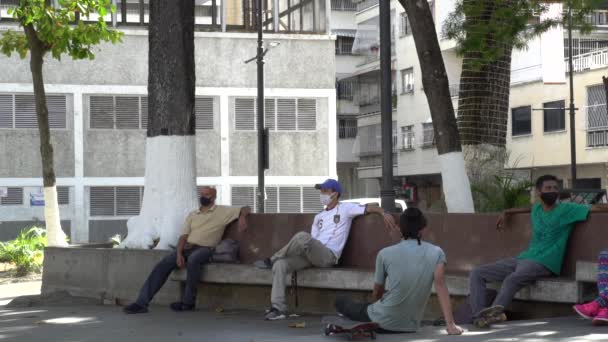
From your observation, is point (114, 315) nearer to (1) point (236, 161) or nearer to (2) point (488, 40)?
(2) point (488, 40)

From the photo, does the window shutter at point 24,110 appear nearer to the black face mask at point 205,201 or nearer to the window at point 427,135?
the black face mask at point 205,201

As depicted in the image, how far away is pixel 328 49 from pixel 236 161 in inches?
186

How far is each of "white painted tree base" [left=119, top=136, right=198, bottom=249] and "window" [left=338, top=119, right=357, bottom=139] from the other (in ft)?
162

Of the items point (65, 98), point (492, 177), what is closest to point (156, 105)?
point (492, 177)

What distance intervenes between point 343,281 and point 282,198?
84.3 ft

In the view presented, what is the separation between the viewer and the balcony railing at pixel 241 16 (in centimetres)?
3606

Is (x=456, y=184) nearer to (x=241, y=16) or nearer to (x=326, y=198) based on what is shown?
(x=326, y=198)

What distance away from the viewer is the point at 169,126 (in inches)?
568

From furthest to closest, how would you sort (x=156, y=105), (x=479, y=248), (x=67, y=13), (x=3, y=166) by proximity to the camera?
(x=3, y=166) → (x=67, y=13) → (x=156, y=105) → (x=479, y=248)

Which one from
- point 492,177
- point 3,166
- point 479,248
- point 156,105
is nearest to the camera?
point 479,248

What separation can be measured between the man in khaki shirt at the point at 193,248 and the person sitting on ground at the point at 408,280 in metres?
4.21

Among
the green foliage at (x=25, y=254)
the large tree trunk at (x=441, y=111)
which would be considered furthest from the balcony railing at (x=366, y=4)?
the large tree trunk at (x=441, y=111)

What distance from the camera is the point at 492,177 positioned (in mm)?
16016

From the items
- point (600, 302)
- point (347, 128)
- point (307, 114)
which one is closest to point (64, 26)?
point (600, 302)
